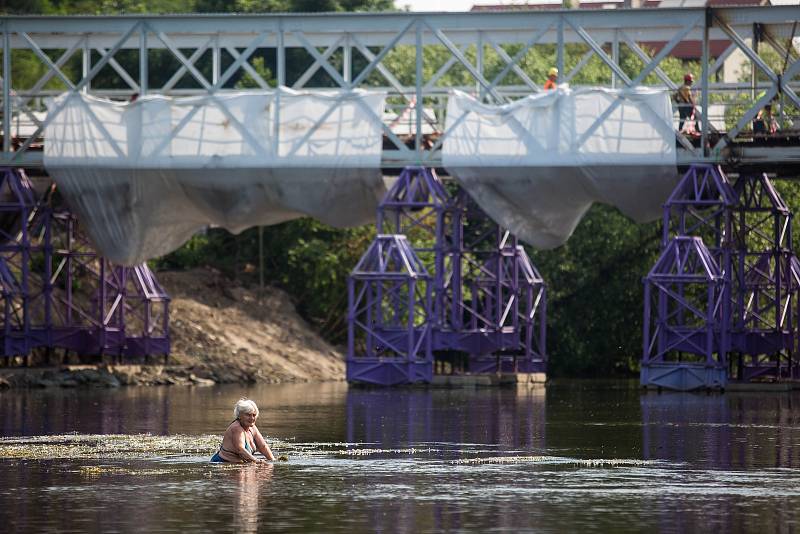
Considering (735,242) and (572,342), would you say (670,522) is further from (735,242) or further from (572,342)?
(572,342)

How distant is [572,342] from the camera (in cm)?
6444

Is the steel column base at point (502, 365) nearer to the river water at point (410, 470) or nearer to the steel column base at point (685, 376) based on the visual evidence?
the steel column base at point (685, 376)

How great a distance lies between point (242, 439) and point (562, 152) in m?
25.8

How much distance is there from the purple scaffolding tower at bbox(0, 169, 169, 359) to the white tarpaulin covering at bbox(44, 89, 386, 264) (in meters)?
1.75

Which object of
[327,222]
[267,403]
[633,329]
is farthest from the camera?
[633,329]

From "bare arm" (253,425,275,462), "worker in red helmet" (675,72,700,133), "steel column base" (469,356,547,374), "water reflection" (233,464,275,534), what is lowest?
"water reflection" (233,464,275,534)

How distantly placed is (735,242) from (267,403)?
1636 centimetres

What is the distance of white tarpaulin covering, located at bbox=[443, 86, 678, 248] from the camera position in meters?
48.8

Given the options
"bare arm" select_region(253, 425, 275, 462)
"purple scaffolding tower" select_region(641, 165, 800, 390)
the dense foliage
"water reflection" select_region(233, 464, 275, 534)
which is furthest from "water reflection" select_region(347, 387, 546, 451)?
the dense foliage

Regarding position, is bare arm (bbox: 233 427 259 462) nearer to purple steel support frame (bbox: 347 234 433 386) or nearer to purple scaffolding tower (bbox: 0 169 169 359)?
purple steel support frame (bbox: 347 234 433 386)

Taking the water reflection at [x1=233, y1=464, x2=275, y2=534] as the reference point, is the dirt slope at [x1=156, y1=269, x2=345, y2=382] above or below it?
above

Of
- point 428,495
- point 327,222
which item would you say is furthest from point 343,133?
point 428,495

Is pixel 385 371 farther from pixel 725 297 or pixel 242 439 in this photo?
pixel 242 439

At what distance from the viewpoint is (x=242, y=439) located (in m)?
24.3
